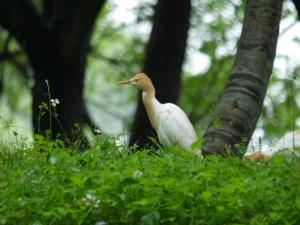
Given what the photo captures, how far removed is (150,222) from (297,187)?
1.02 m

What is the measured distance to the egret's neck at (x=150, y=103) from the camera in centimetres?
1077

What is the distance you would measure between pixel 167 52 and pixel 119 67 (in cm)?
701

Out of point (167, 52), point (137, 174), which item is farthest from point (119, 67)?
point (137, 174)

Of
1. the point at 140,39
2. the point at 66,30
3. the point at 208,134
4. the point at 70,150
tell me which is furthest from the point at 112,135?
the point at 140,39

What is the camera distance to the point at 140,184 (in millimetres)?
6320

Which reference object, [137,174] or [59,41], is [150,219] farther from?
[59,41]

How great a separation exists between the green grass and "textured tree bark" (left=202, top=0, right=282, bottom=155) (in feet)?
4.77

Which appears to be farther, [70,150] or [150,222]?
[70,150]

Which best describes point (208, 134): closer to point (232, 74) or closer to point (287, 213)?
point (232, 74)

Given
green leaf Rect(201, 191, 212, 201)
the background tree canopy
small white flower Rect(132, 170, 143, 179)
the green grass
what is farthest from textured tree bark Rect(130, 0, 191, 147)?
green leaf Rect(201, 191, 212, 201)

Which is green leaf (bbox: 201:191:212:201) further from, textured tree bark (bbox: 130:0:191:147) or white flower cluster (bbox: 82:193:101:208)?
textured tree bark (bbox: 130:0:191:147)

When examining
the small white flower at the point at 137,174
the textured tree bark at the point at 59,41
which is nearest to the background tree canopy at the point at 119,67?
the textured tree bark at the point at 59,41

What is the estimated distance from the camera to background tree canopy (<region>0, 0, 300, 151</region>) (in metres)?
13.9

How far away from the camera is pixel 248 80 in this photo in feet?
29.2
